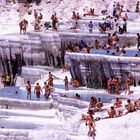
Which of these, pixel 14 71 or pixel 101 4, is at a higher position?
pixel 101 4

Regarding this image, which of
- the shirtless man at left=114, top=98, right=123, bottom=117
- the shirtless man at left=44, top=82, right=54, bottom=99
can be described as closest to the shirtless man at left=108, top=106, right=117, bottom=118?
the shirtless man at left=114, top=98, right=123, bottom=117

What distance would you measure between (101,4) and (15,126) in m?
22.2

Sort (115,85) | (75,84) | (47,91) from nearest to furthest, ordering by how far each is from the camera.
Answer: (115,85) → (47,91) → (75,84)

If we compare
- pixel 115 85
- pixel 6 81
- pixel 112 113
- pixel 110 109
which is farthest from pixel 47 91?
pixel 6 81

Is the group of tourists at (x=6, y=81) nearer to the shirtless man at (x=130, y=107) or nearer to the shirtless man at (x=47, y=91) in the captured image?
the shirtless man at (x=47, y=91)

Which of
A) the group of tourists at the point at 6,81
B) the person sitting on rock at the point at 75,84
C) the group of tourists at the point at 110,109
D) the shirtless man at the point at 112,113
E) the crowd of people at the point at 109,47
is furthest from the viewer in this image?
the group of tourists at the point at 6,81

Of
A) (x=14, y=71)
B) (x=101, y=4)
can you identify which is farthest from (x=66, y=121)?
(x=101, y=4)

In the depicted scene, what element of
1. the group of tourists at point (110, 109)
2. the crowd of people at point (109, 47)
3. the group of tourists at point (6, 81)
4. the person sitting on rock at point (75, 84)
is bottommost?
the group of tourists at point (6, 81)

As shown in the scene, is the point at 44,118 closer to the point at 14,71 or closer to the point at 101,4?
the point at 14,71

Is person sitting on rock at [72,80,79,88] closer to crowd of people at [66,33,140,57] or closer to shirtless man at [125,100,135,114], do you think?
crowd of people at [66,33,140,57]

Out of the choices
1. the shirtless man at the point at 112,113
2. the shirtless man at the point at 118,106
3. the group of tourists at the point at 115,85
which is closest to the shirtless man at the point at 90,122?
the shirtless man at the point at 112,113

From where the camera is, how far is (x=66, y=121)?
73.3 feet

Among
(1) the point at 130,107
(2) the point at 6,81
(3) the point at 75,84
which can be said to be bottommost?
(2) the point at 6,81

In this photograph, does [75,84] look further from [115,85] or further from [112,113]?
[112,113]
